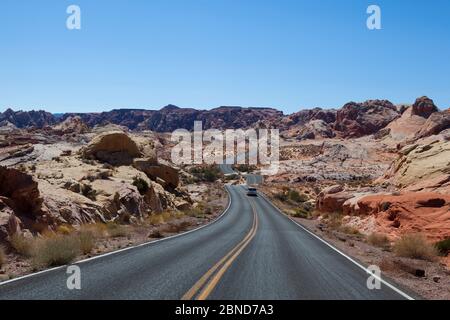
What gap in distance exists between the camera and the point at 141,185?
3183cm

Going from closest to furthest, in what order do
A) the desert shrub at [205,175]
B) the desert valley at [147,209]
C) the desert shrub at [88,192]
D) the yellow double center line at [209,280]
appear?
1. the yellow double center line at [209,280]
2. the desert valley at [147,209]
3. the desert shrub at [88,192]
4. the desert shrub at [205,175]

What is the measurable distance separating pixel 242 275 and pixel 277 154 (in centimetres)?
13382

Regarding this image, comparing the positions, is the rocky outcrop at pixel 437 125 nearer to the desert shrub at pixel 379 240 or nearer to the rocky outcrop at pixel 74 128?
the desert shrub at pixel 379 240

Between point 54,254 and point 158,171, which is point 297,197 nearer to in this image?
point 158,171

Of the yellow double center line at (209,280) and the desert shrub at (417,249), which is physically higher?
the yellow double center line at (209,280)

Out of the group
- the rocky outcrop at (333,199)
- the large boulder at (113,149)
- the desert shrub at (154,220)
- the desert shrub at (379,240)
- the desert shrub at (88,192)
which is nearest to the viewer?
the desert shrub at (379,240)

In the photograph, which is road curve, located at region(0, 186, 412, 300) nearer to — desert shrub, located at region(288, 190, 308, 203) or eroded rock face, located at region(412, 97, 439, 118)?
desert shrub, located at region(288, 190, 308, 203)

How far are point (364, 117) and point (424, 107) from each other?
1123 inches

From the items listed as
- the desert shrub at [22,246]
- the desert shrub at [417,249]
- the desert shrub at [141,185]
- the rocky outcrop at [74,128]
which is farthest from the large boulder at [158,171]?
the rocky outcrop at [74,128]

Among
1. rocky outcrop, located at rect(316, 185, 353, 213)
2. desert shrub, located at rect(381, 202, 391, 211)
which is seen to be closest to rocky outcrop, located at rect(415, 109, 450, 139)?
rocky outcrop, located at rect(316, 185, 353, 213)

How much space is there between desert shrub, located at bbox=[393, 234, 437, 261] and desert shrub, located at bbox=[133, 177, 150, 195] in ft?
63.0

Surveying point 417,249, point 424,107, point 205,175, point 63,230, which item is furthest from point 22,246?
point 424,107

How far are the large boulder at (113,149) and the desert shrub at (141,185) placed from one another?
5760mm

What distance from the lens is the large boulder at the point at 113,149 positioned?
37125mm
